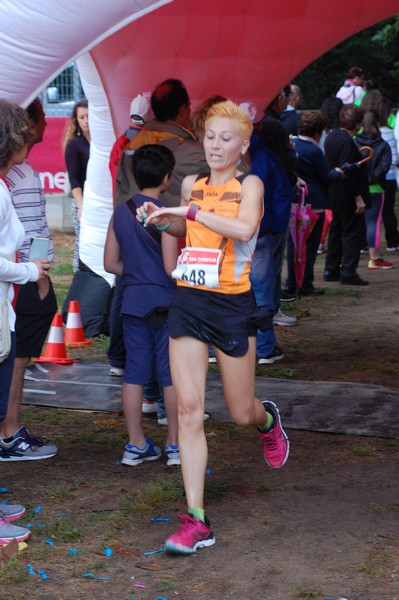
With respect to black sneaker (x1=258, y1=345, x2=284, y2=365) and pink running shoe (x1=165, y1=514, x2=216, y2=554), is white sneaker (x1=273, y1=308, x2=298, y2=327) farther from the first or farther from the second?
pink running shoe (x1=165, y1=514, x2=216, y2=554)

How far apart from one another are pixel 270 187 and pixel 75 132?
270cm

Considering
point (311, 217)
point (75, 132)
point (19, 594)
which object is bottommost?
point (19, 594)

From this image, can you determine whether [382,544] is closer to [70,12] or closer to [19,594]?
[19,594]

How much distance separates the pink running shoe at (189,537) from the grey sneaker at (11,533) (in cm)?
68

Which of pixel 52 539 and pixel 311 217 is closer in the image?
pixel 52 539

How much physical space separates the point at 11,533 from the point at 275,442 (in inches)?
56.9

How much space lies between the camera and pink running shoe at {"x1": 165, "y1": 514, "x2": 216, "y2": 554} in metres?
4.45

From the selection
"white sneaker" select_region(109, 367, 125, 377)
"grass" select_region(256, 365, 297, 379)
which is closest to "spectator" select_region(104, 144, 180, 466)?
"white sneaker" select_region(109, 367, 125, 377)

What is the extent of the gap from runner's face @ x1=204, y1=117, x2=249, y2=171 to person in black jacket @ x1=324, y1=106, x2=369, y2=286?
7.16 meters

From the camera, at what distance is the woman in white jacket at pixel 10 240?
452 centimetres

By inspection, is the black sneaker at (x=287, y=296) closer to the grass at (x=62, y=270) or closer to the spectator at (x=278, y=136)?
the spectator at (x=278, y=136)

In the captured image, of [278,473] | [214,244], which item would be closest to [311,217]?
[278,473]

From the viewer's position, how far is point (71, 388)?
7.46m

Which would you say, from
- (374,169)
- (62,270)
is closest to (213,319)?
(62,270)
